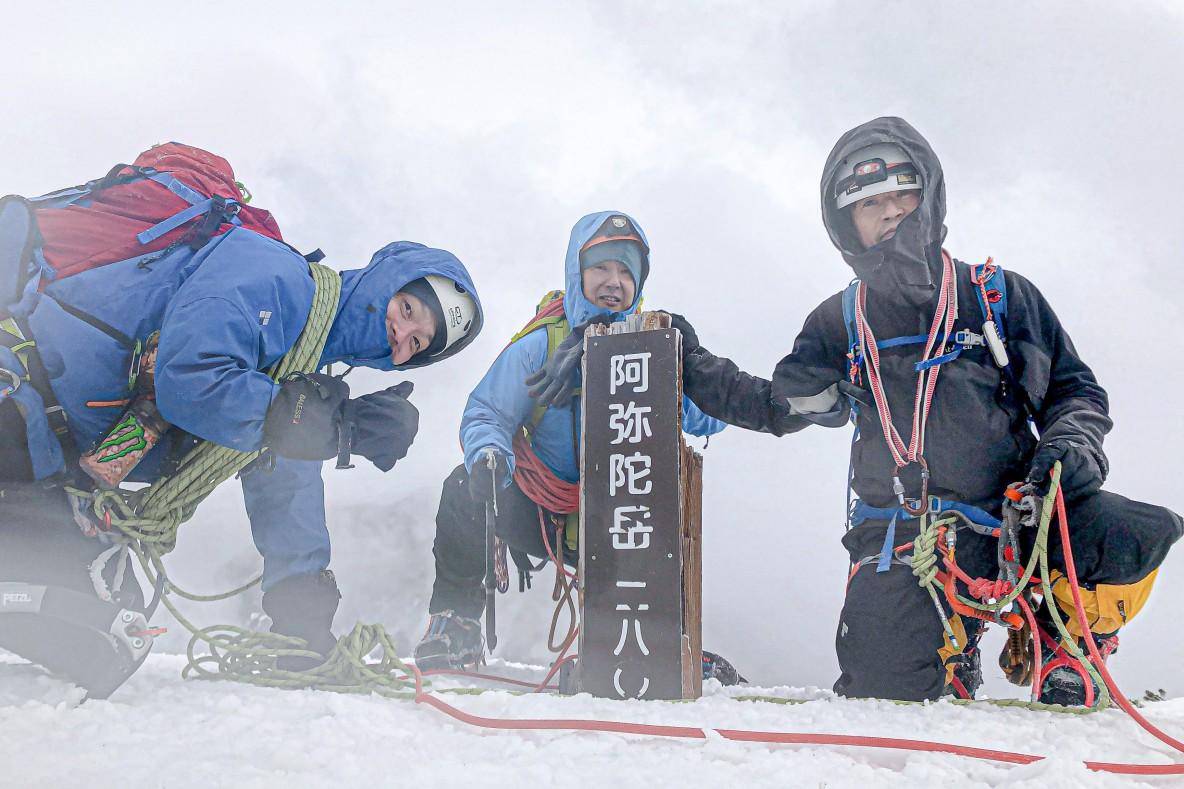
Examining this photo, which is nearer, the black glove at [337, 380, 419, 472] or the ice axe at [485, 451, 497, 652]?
the black glove at [337, 380, 419, 472]

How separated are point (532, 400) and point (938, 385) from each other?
5.55 feet

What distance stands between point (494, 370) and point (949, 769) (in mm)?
2571

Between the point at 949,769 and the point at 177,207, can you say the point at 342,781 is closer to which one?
the point at 949,769

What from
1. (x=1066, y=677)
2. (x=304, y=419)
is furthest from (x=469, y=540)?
(x=1066, y=677)

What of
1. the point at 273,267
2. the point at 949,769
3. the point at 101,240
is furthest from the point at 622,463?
the point at 101,240

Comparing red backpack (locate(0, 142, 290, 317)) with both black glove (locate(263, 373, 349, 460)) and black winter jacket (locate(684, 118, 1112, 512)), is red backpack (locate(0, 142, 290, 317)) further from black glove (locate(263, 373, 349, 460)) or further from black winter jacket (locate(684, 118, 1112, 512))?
black winter jacket (locate(684, 118, 1112, 512))

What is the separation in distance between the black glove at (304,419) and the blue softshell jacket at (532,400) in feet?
3.27

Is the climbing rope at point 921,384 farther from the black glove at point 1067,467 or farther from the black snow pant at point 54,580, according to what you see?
the black snow pant at point 54,580

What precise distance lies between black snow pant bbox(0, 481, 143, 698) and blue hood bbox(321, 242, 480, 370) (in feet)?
3.12

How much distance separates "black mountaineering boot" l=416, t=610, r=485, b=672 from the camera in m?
3.59

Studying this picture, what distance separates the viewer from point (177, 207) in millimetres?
2510

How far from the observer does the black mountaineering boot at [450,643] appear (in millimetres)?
3588

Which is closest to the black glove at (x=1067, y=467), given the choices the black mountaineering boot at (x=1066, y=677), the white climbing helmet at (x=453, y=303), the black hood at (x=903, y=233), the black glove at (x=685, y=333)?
the black mountaineering boot at (x=1066, y=677)

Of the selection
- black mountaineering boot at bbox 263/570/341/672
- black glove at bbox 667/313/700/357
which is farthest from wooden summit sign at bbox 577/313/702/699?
black mountaineering boot at bbox 263/570/341/672
